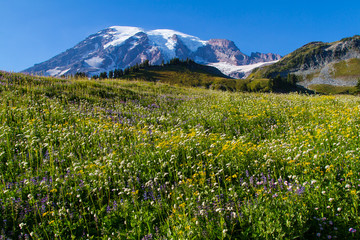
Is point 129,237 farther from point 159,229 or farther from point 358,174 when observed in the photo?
point 358,174

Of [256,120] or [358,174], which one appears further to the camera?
[256,120]

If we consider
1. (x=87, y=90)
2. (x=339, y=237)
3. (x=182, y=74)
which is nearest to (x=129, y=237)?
(x=339, y=237)

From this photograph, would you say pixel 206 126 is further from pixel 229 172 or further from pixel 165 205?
pixel 165 205

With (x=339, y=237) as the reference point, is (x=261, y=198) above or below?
above

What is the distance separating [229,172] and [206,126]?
554cm

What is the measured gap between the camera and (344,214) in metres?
3.29

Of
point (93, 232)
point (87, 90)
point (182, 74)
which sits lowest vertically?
point (93, 232)

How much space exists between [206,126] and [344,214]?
298 inches

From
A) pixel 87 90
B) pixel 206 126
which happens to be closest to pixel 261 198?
pixel 206 126

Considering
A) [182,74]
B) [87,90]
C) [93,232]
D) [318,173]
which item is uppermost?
[182,74]

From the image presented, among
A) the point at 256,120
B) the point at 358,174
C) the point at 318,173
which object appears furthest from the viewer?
the point at 256,120

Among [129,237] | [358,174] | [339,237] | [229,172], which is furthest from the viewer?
[229,172]

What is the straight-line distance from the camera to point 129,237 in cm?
343

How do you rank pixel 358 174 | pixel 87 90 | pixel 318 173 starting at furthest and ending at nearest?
pixel 87 90
pixel 318 173
pixel 358 174
